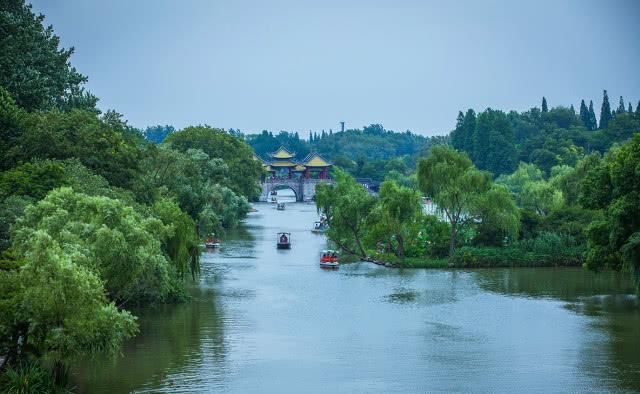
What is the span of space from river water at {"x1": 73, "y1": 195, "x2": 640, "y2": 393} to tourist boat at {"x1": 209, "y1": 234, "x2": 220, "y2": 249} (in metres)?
10.9

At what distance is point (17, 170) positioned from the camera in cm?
3925

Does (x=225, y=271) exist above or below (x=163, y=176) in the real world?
below

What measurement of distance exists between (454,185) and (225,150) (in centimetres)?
3543

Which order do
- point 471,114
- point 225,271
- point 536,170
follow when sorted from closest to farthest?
point 225,271
point 536,170
point 471,114

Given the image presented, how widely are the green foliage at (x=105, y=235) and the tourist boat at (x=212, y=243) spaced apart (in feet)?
102

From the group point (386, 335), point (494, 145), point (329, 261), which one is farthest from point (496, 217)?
point (494, 145)

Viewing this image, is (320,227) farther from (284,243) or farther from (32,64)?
(32,64)

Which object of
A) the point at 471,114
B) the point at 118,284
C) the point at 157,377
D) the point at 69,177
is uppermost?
the point at 471,114

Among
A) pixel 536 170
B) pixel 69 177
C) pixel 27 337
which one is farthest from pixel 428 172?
pixel 536 170

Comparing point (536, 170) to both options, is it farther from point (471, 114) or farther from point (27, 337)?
point (27, 337)

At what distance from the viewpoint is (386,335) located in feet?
114

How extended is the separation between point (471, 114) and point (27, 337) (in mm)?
106045

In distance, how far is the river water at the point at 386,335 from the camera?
2803cm

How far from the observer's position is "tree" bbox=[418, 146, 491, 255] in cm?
5388
